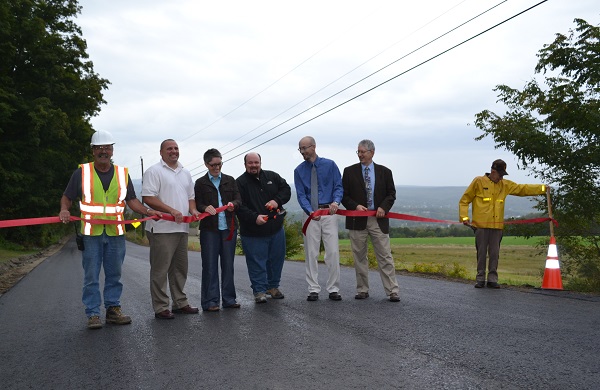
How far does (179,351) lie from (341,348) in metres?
1.45

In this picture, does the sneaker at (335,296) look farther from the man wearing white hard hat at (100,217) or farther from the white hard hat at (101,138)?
the white hard hat at (101,138)

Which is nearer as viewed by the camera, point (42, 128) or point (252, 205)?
point (252, 205)

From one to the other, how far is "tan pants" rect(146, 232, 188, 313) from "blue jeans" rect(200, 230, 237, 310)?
1.02 feet

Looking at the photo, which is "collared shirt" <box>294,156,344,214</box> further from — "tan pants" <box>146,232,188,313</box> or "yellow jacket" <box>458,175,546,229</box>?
"yellow jacket" <box>458,175,546,229</box>

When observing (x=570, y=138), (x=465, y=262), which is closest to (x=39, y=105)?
(x=570, y=138)

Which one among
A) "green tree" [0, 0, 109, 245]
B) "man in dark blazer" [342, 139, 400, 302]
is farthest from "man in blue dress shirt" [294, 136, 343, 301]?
"green tree" [0, 0, 109, 245]

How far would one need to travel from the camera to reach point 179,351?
5.44 m

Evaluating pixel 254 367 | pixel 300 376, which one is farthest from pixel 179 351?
pixel 300 376

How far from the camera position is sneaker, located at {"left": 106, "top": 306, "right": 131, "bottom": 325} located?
6.91m

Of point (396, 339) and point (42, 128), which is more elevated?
point (42, 128)

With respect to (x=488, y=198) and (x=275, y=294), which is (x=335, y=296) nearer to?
(x=275, y=294)

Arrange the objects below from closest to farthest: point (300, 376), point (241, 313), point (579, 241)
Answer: point (300, 376), point (241, 313), point (579, 241)

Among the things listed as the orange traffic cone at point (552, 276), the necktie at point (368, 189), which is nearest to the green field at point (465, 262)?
the orange traffic cone at point (552, 276)

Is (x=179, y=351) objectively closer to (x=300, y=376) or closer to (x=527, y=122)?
(x=300, y=376)
